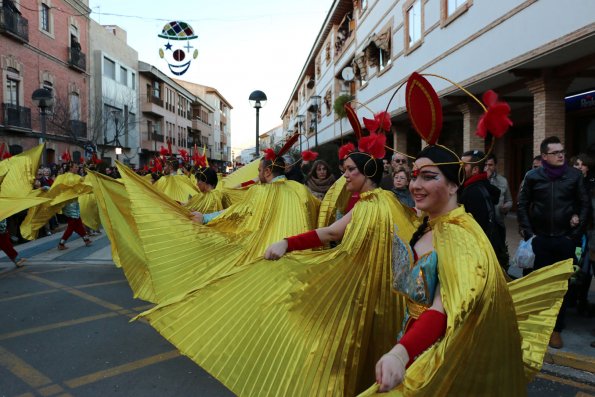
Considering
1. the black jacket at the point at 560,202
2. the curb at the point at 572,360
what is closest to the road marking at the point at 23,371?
the curb at the point at 572,360

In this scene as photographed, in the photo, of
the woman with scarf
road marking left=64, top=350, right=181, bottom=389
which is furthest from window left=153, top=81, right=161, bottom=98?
road marking left=64, top=350, right=181, bottom=389

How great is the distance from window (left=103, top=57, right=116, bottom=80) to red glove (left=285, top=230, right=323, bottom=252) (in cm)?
3370

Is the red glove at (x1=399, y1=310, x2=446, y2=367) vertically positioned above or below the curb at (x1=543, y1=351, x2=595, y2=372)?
above

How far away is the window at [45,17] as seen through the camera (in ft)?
80.6

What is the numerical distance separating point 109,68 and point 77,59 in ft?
18.1

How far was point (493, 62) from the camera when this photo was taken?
32.0 feet

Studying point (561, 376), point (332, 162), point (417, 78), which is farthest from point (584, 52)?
point (332, 162)

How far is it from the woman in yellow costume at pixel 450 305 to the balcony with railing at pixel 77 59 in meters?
29.7

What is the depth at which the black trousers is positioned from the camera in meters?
4.30

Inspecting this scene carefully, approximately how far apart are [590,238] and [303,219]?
2882 mm

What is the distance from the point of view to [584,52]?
7996 millimetres

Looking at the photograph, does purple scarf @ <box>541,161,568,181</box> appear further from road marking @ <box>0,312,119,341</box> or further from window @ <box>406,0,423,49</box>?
window @ <box>406,0,423,49</box>

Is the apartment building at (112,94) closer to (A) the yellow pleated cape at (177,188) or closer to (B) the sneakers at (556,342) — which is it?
(A) the yellow pleated cape at (177,188)

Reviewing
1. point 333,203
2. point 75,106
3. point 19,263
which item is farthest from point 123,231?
point 75,106
